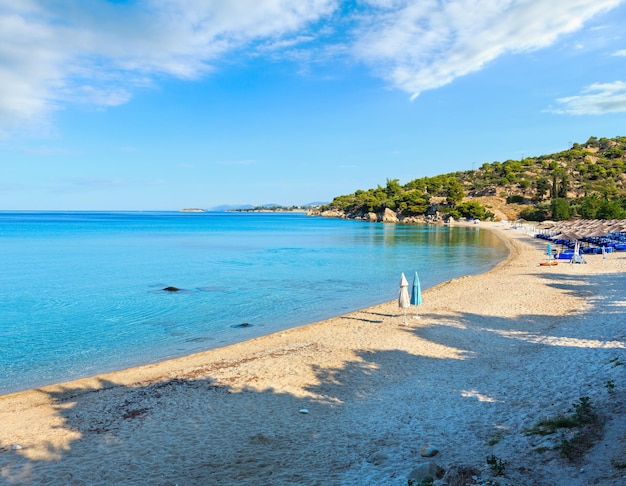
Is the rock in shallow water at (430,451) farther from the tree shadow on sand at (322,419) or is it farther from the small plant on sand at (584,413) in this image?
the small plant on sand at (584,413)

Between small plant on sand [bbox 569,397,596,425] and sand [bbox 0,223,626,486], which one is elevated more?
small plant on sand [bbox 569,397,596,425]

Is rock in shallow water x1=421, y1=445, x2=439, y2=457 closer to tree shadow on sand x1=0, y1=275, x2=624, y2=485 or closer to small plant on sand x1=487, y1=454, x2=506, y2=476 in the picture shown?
tree shadow on sand x1=0, y1=275, x2=624, y2=485

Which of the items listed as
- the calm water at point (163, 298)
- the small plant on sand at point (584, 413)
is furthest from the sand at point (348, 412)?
the calm water at point (163, 298)

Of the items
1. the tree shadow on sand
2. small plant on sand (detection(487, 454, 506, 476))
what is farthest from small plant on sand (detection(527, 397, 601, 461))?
small plant on sand (detection(487, 454, 506, 476))

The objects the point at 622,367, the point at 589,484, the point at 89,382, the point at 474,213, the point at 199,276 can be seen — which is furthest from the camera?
the point at 474,213

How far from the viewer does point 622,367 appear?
8992 mm

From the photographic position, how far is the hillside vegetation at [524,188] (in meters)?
93.1

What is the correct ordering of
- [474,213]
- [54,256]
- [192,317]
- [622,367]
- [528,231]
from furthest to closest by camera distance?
1. [474,213]
2. [528,231]
3. [54,256]
4. [192,317]
5. [622,367]

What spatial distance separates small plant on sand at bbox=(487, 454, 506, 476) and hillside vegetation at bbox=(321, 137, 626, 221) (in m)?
78.3

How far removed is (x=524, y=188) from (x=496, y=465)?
118427 millimetres

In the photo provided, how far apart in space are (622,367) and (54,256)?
156ft

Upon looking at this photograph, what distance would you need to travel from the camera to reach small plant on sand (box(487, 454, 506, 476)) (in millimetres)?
5627

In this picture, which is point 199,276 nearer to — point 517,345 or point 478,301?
point 478,301

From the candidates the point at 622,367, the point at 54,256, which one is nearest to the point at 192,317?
the point at 622,367
